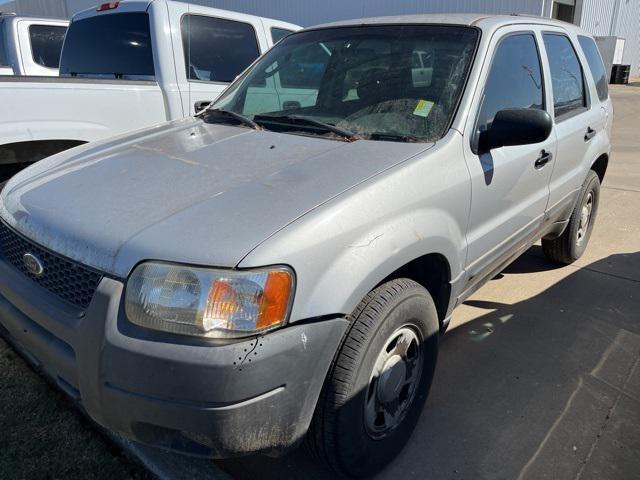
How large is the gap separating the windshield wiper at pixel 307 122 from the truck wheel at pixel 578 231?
99.8 inches

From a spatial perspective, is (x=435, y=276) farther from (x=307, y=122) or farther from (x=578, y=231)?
(x=578, y=231)

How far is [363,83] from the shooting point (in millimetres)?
2926

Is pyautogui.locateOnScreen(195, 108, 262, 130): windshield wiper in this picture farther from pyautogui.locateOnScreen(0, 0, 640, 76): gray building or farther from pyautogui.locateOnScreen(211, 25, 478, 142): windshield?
pyautogui.locateOnScreen(0, 0, 640, 76): gray building

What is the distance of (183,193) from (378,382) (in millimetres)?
1093

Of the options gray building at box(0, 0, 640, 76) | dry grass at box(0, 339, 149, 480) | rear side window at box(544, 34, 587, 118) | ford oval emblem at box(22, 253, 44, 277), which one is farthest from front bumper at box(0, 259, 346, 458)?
gray building at box(0, 0, 640, 76)

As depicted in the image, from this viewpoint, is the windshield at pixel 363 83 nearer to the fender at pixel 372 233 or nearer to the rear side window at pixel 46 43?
the fender at pixel 372 233

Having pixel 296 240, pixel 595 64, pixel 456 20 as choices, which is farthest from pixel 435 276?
pixel 595 64

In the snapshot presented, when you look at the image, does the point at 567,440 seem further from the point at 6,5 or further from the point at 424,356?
the point at 6,5

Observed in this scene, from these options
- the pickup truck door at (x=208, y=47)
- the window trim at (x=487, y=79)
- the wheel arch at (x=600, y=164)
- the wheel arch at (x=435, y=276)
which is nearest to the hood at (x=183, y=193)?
the window trim at (x=487, y=79)

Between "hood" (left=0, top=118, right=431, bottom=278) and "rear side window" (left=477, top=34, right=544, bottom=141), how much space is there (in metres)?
0.69

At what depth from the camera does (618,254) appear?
4.92 metres

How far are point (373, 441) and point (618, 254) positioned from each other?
372cm

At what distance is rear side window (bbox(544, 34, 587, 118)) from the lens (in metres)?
3.53

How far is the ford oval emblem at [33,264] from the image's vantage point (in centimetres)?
205
